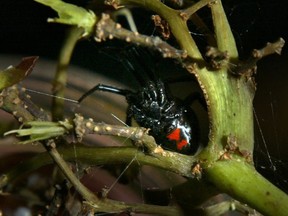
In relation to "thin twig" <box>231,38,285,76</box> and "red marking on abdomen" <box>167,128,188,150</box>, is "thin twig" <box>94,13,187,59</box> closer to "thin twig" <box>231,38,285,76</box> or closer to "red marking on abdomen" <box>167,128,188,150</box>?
"thin twig" <box>231,38,285,76</box>

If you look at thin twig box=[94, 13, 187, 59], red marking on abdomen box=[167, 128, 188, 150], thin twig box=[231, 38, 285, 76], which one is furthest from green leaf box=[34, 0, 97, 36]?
red marking on abdomen box=[167, 128, 188, 150]

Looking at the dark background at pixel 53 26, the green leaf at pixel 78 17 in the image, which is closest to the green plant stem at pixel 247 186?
the green leaf at pixel 78 17

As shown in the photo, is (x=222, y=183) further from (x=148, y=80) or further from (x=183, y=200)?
(x=148, y=80)

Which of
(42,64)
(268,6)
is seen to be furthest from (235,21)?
(42,64)

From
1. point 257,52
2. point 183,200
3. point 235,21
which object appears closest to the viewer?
point 257,52

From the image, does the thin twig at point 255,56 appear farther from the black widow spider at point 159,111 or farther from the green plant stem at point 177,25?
the black widow spider at point 159,111

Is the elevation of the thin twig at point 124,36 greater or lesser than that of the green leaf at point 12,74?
greater

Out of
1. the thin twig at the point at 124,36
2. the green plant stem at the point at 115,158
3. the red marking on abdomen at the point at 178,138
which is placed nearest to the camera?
the thin twig at the point at 124,36
